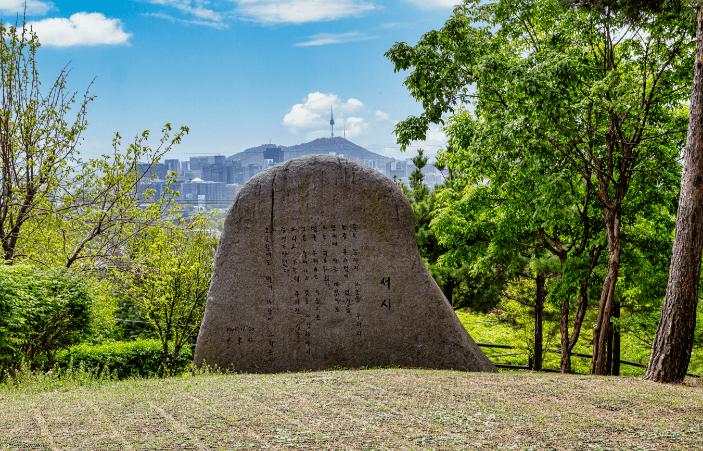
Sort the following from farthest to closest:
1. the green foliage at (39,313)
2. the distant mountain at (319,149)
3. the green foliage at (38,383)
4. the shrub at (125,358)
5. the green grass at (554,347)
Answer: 1. the distant mountain at (319,149)
2. the green grass at (554,347)
3. the shrub at (125,358)
4. the green foliage at (39,313)
5. the green foliage at (38,383)

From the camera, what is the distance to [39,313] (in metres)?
8.12

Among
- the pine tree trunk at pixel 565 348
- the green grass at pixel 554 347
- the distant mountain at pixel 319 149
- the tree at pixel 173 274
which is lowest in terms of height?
the green grass at pixel 554 347

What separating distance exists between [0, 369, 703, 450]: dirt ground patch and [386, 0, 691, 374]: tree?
449 cm

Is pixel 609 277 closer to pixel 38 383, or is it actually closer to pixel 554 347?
pixel 554 347

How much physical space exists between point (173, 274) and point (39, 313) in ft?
12.4

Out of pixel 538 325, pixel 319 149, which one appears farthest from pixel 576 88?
pixel 319 149

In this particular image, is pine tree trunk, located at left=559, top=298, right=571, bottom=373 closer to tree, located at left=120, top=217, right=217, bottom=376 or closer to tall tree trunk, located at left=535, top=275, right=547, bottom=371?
tall tree trunk, located at left=535, top=275, right=547, bottom=371

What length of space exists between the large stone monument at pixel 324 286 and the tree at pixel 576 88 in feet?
7.56

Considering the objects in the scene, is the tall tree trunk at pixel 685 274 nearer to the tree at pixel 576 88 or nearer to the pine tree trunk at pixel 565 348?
the tree at pixel 576 88

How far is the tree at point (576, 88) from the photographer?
30.3 ft

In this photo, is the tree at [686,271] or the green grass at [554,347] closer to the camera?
the tree at [686,271]

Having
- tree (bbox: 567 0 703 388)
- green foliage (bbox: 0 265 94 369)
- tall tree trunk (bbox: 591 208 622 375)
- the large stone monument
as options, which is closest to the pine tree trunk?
tall tree trunk (bbox: 591 208 622 375)

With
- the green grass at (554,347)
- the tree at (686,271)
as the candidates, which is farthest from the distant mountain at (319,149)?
the tree at (686,271)

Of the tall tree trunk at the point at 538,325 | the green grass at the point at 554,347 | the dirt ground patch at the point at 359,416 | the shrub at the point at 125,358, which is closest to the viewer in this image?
the dirt ground patch at the point at 359,416
